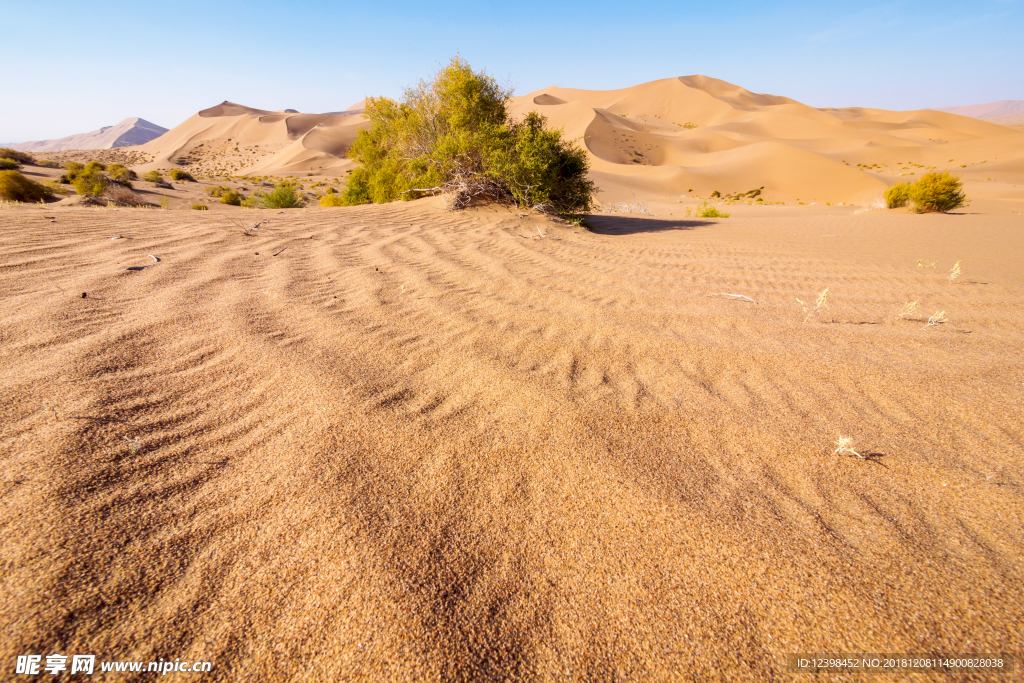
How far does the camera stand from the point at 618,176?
869 inches

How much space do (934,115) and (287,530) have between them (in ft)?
263

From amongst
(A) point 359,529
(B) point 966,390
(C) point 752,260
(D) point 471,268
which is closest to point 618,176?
(C) point 752,260

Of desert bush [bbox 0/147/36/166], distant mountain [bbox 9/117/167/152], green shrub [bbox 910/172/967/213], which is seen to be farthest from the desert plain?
distant mountain [bbox 9/117/167/152]

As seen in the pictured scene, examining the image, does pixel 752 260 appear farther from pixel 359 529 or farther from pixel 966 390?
pixel 359 529

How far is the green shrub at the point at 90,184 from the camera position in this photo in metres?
10.9

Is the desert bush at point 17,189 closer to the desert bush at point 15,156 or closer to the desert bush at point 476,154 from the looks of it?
the desert bush at point 476,154

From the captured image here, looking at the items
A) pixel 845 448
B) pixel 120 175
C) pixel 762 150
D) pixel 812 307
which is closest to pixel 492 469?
pixel 845 448

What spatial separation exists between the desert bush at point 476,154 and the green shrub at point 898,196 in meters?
8.08

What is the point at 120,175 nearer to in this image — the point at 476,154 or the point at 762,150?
the point at 476,154

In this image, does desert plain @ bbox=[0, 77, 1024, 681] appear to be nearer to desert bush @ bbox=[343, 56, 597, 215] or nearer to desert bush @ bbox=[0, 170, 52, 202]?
desert bush @ bbox=[343, 56, 597, 215]

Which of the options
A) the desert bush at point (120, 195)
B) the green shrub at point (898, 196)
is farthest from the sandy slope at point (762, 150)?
the desert bush at point (120, 195)

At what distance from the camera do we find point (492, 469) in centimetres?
143

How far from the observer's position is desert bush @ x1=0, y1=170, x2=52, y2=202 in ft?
26.5

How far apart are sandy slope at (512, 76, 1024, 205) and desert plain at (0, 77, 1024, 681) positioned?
1496 centimetres
